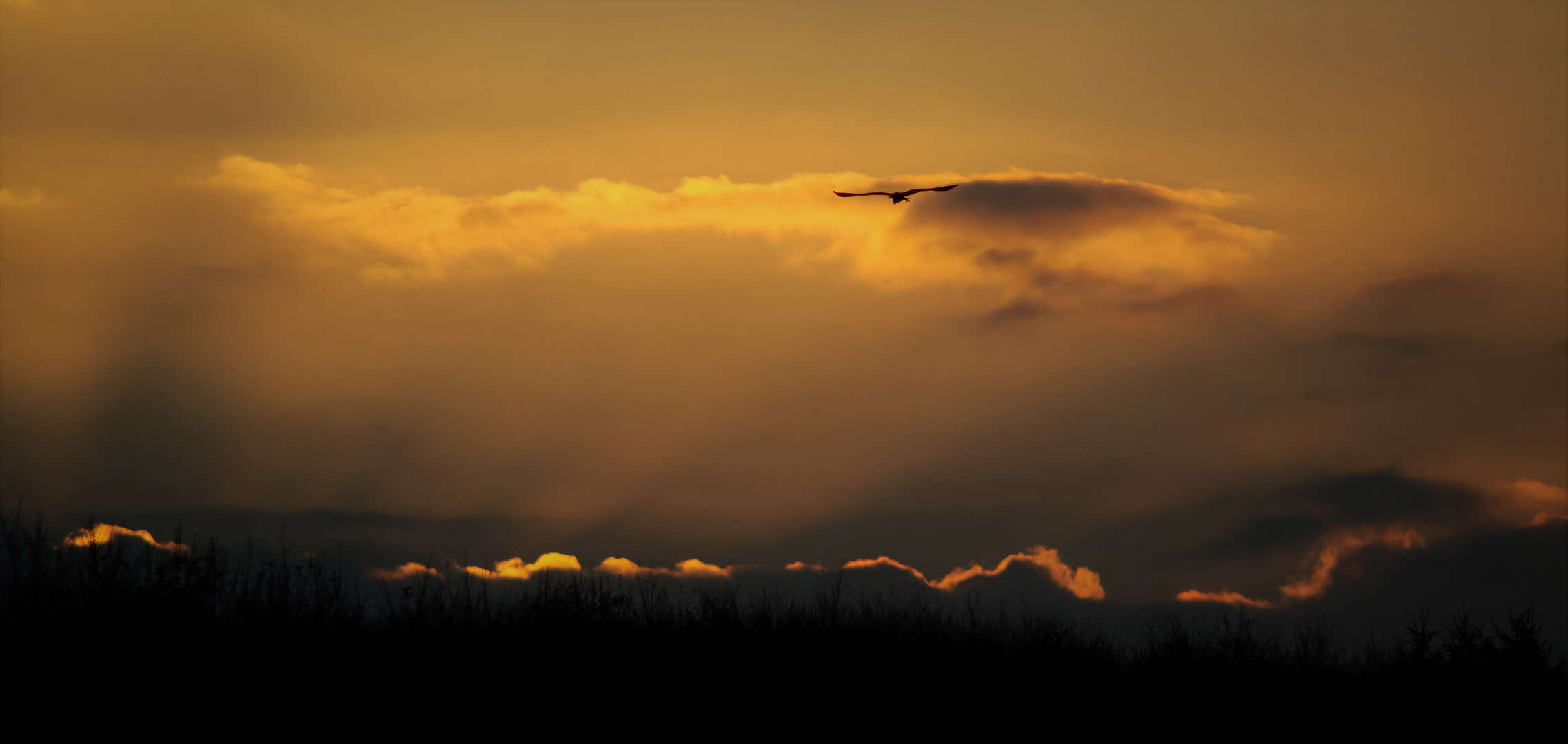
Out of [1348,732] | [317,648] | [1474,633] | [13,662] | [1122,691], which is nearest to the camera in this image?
[13,662]

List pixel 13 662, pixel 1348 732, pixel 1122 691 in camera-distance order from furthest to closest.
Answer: pixel 1122 691
pixel 1348 732
pixel 13 662

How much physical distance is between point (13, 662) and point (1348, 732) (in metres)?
21.4

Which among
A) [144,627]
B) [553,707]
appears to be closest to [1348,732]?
[553,707]

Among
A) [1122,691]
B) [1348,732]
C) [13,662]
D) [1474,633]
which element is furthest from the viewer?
[1474,633]

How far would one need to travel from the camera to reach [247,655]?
17297 millimetres

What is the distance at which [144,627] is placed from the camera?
56.9 feet

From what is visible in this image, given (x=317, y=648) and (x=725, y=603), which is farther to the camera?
(x=725, y=603)

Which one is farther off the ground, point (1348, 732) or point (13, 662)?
point (13, 662)

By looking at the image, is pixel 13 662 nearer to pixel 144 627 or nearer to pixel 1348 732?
pixel 144 627

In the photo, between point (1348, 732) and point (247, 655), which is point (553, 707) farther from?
point (1348, 732)

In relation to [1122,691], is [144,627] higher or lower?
higher

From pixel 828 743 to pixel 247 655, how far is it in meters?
9.11

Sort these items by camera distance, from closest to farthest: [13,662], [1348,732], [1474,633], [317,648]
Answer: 1. [13,662]
2. [317,648]
3. [1348,732]
4. [1474,633]

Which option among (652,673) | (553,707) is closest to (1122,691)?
(652,673)
